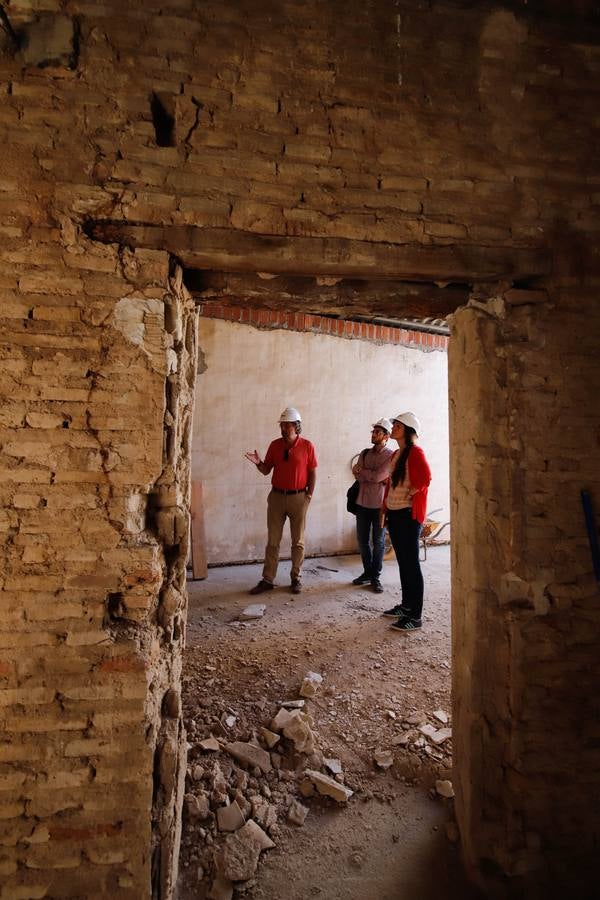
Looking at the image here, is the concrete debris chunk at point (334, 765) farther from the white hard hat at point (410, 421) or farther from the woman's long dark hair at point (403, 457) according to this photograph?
the white hard hat at point (410, 421)

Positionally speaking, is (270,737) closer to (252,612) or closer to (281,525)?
(252,612)

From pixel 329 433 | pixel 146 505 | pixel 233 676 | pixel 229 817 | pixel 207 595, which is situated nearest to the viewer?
pixel 146 505

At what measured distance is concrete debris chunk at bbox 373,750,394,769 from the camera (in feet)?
9.28

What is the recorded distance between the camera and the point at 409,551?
4578mm

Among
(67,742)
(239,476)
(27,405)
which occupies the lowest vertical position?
(67,742)

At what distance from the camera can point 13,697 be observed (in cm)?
181

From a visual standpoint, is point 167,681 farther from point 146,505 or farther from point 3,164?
point 3,164

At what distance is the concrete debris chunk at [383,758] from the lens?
283 centimetres

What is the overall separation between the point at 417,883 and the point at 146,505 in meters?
2.25

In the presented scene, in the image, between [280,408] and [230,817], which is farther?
[280,408]

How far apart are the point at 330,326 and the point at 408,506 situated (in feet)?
11.4

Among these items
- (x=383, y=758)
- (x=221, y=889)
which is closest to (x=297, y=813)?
(x=221, y=889)

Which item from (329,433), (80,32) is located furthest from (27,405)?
(329,433)

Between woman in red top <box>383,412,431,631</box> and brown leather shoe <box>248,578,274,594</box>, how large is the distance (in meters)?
1.57
